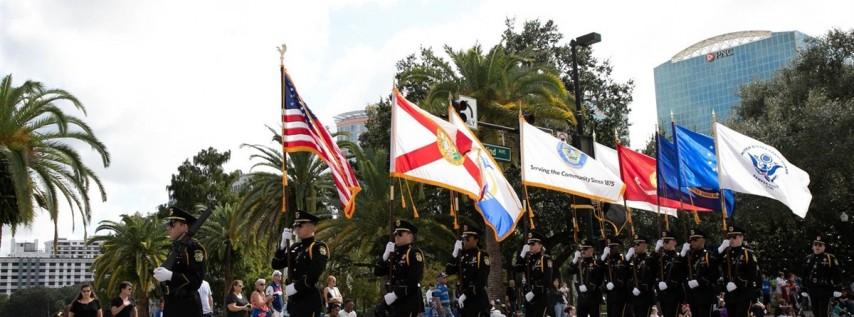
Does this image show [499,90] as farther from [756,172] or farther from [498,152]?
[756,172]

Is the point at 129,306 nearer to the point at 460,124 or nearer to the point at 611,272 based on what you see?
the point at 460,124

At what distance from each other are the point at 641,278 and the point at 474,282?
14.3 feet

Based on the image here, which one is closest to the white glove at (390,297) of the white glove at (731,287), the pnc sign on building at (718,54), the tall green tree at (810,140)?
the white glove at (731,287)

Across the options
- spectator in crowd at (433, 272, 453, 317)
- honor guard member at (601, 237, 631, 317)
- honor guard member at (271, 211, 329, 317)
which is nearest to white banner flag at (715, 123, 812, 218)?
honor guard member at (601, 237, 631, 317)

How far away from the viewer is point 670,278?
14.7 m

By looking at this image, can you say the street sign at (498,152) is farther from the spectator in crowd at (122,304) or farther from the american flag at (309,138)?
the spectator in crowd at (122,304)

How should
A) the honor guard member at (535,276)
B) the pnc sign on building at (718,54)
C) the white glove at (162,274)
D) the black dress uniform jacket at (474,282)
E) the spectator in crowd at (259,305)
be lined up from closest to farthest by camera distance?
the white glove at (162,274) → the black dress uniform jacket at (474,282) → the honor guard member at (535,276) → the spectator in crowd at (259,305) → the pnc sign on building at (718,54)

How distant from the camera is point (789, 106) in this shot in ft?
106

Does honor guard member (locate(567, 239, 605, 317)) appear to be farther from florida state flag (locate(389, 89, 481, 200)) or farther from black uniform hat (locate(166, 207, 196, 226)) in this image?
black uniform hat (locate(166, 207, 196, 226))

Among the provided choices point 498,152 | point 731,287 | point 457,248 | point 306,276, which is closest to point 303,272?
point 306,276

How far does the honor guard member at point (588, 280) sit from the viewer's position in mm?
16375

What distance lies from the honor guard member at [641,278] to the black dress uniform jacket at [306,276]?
755cm

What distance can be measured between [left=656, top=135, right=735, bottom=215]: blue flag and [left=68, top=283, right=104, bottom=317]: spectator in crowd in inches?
428

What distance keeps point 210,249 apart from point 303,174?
16003mm
